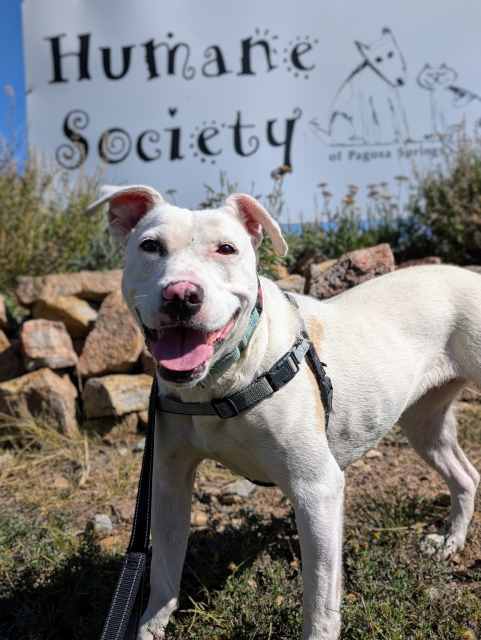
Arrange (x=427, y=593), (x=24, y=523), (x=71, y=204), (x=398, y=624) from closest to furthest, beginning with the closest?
(x=398, y=624)
(x=427, y=593)
(x=24, y=523)
(x=71, y=204)

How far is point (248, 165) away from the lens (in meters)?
7.35

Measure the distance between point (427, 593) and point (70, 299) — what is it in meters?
3.63

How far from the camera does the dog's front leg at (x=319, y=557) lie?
7.56 feet

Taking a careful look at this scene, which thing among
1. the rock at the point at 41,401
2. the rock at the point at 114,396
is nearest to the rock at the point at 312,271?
the rock at the point at 114,396

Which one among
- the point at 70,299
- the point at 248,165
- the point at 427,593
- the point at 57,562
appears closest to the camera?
the point at 427,593

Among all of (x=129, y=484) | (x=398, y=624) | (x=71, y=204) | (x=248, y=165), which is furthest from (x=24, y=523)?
(x=248, y=165)

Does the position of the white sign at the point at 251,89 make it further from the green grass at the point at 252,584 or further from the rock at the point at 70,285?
the green grass at the point at 252,584

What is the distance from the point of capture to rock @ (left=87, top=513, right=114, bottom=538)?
353cm

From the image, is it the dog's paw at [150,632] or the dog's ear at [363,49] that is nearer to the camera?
the dog's paw at [150,632]

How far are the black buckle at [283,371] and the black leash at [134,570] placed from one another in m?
0.47

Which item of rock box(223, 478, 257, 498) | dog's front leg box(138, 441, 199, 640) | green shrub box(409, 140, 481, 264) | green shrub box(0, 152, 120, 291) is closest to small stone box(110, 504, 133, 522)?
rock box(223, 478, 257, 498)

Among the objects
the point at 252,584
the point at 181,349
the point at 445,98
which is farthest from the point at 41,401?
the point at 445,98

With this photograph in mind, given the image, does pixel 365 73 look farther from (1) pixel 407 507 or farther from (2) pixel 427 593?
(2) pixel 427 593

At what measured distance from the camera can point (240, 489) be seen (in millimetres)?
3963
